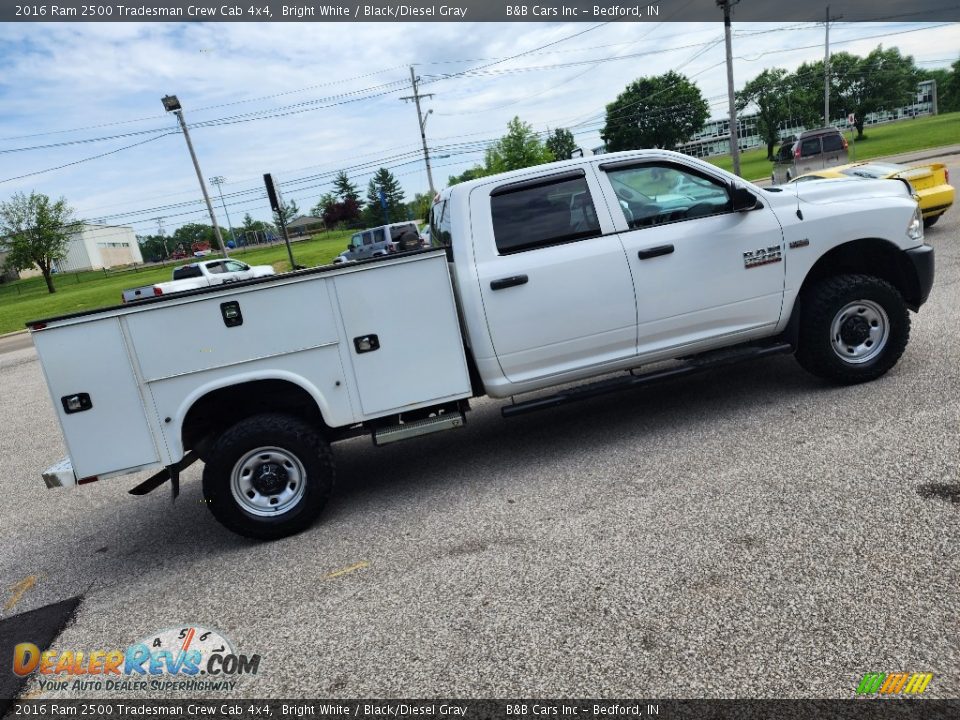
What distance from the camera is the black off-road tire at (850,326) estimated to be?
4945 mm

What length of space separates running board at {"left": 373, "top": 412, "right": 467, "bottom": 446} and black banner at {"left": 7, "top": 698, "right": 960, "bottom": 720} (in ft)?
6.45

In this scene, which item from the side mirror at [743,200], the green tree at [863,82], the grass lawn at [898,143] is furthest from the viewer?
the green tree at [863,82]

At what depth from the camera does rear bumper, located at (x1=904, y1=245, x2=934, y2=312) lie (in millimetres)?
5047

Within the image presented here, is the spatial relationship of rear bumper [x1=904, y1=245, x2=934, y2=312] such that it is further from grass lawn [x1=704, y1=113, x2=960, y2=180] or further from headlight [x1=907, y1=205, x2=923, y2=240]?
grass lawn [x1=704, y1=113, x2=960, y2=180]

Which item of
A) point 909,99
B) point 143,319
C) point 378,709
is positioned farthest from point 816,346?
point 909,99

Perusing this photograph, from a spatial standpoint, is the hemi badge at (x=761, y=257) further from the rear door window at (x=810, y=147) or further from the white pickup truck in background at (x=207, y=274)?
the white pickup truck in background at (x=207, y=274)

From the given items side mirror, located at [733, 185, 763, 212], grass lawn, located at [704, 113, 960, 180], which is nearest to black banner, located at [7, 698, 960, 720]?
side mirror, located at [733, 185, 763, 212]

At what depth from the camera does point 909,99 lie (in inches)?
3770

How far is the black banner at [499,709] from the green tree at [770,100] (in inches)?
3967

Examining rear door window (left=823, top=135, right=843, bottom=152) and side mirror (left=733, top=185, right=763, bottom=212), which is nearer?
side mirror (left=733, top=185, right=763, bottom=212)

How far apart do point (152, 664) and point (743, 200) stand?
15.8 ft

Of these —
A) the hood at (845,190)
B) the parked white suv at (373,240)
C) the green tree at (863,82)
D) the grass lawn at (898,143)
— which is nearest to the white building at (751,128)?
the green tree at (863,82)

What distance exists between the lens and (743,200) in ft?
15.6

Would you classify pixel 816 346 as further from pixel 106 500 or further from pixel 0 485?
pixel 0 485
